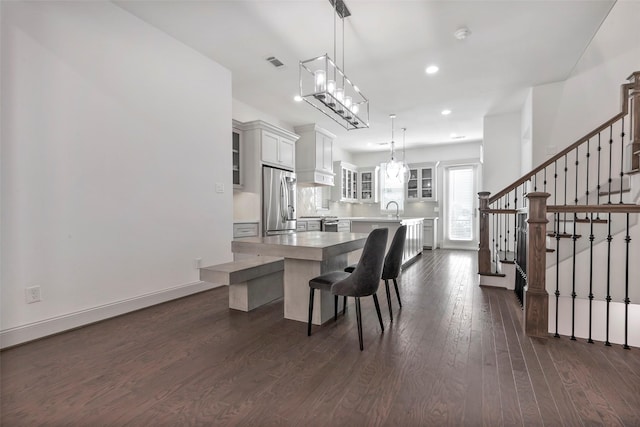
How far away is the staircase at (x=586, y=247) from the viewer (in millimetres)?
2400

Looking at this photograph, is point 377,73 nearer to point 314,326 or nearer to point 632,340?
point 314,326

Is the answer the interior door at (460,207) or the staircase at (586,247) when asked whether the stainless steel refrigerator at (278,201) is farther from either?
the interior door at (460,207)

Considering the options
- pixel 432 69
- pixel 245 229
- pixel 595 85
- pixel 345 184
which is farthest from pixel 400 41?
pixel 345 184

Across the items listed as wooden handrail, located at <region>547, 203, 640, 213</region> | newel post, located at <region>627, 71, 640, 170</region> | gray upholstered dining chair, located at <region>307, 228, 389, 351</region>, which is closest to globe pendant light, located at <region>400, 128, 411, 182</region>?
newel post, located at <region>627, 71, 640, 170</region>

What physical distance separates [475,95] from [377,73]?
1901 millimetres

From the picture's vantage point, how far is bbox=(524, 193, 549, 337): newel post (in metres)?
2.34

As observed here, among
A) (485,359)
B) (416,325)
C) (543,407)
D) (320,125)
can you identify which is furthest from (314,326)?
(320,125)

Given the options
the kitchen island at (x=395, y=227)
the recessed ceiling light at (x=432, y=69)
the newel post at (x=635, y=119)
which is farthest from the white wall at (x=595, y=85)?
the kitchen island at (x=395, y=227)

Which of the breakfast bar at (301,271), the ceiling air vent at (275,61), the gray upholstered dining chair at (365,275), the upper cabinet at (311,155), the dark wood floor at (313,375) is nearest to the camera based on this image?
the dark wood floor at (313,375)

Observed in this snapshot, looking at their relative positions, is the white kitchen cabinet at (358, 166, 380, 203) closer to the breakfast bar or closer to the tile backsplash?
the tile backsplash

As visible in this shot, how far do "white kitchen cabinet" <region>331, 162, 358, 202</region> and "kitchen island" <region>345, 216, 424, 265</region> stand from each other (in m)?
2.38

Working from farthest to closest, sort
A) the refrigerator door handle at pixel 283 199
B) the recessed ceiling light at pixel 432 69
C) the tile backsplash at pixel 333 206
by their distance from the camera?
the tile backsplash at pixel 333 206, the refrigerator door handle at pixel 283 199, the recessed ceiling light at pixel 432 69

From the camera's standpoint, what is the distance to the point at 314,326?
2564mm

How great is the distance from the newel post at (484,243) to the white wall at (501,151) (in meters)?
1.67
